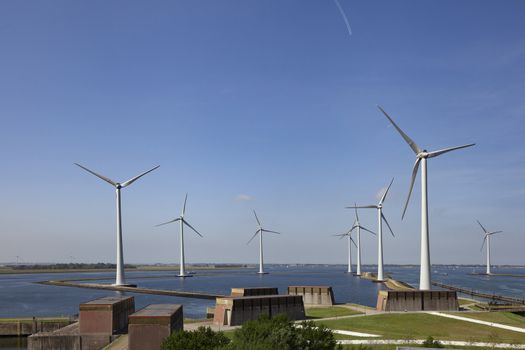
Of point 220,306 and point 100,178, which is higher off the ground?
point 100,178

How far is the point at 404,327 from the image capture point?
179 ft

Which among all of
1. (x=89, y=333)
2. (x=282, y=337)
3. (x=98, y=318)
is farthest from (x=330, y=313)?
(x=282, y=337)

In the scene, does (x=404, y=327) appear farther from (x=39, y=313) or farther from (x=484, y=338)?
(x=39, y=313)

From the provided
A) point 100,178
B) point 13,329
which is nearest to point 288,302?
point 13,329

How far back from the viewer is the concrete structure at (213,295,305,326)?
58938 mm

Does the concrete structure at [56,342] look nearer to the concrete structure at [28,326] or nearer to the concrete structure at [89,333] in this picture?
the concrete structure at [89,333]

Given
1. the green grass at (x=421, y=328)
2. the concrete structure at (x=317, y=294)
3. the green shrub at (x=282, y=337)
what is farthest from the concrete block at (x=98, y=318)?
the concrete structure at (x=317, y=294)

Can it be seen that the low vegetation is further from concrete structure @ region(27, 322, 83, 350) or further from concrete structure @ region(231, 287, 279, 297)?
concrete structure @ region(231, 287, 279, 297)

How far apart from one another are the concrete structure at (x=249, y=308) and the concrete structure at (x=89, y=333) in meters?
11.3

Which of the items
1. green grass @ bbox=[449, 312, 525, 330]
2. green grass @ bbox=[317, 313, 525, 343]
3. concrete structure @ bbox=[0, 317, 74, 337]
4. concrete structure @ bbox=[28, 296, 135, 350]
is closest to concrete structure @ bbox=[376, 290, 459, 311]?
green grass @ bbox=[449, 312, 525, 330]

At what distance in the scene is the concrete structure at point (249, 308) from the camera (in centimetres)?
5894

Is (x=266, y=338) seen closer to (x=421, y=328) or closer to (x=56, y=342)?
(x=421, y=328)

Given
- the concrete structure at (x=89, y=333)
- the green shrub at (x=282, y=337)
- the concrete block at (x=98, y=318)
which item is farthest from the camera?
the concrete block at (x=98, y=318)

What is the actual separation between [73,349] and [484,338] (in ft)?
133
